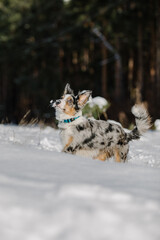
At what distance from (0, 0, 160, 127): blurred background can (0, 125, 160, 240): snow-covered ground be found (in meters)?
9.28

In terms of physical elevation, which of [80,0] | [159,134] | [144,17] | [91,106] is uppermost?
[80,0]

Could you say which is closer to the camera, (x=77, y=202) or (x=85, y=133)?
(x=77, y=202)

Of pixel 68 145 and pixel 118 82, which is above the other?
pixel 118 82

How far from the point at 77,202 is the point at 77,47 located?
887 inches

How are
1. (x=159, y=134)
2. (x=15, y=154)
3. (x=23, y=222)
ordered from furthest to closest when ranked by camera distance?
1. (x=159, y=134)
2. (x=15, y=154)
3. (x=23, y=222)

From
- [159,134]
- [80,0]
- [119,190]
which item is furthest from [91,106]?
[80,0]

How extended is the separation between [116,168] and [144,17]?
54.1ft

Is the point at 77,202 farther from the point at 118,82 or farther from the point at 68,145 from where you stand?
the point at 118,82

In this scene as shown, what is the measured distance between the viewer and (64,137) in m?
3.95

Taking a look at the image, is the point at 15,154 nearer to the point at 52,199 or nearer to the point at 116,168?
the point at 116,168

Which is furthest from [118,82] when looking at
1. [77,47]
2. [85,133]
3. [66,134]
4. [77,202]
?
[77,202]

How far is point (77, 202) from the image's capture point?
1802 millimetres

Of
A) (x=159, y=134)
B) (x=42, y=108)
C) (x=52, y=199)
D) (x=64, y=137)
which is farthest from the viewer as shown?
(x=42, y=108)

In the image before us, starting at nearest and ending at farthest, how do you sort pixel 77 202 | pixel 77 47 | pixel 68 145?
pixel 77 202 < pixel 68 145 < pixel 77 47
